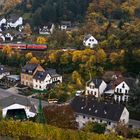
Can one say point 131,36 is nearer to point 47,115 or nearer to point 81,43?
point 81,43

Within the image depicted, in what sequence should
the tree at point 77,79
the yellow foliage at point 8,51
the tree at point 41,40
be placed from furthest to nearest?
the tree at point 41,40 → the yellow foliage at point 8,51 → the tree at point 77,79

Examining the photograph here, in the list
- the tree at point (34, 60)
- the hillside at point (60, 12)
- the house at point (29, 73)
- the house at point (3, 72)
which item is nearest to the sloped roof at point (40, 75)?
the house at point (29, 73)

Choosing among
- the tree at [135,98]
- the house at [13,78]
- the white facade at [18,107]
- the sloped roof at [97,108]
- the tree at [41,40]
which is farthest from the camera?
the tree at [41,40]

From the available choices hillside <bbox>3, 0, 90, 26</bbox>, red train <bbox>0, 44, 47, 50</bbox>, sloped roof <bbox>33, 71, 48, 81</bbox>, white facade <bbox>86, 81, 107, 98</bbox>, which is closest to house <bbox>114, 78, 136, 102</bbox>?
white facade <bbox>86, 81, 107, 98</bbox>

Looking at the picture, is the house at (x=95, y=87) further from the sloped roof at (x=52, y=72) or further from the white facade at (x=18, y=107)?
the white facade at (x=18, y=107)

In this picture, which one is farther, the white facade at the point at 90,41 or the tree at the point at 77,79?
the white facade at the point at 90,41

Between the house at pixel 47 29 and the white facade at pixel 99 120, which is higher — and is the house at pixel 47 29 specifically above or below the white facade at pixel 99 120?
above

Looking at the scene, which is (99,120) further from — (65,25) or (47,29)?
(47,29)
